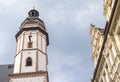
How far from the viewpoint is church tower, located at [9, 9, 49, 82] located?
155 ft

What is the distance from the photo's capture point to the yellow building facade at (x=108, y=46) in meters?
26.8

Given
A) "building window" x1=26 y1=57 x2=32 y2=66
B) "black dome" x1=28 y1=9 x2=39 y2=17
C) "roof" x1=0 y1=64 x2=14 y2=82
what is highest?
"black dome" x1=28 y1=9 x2=39 y2=17

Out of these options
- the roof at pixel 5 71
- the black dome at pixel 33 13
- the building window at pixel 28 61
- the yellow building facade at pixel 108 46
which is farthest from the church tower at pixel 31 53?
the yellow building facade at pixel 108 46

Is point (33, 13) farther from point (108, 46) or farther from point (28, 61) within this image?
point (108, 46)

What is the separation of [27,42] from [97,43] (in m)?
22.7

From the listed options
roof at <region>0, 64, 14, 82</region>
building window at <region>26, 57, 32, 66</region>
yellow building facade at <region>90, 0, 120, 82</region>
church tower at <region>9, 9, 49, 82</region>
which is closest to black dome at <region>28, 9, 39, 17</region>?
church tower at <region>9, 9, 49, 82</region>

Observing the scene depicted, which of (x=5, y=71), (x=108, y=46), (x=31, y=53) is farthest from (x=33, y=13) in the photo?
(x=108, y=46)

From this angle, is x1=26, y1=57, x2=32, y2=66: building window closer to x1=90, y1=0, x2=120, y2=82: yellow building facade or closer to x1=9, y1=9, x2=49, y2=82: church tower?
x1=9, y1=9, x2=49, y2=82: church tower

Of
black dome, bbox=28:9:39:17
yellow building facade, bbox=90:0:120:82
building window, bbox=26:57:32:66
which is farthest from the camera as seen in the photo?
black dome, bbox=28:9:39:17

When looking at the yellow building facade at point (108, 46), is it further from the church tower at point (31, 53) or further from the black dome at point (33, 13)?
the black dome at point (33, 13)

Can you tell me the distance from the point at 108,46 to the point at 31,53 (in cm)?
2482

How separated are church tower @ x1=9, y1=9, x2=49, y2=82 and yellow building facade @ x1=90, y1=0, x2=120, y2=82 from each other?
48.7ft

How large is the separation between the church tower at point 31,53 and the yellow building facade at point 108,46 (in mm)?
14835

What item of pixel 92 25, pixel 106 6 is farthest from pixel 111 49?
pixel 92 25
